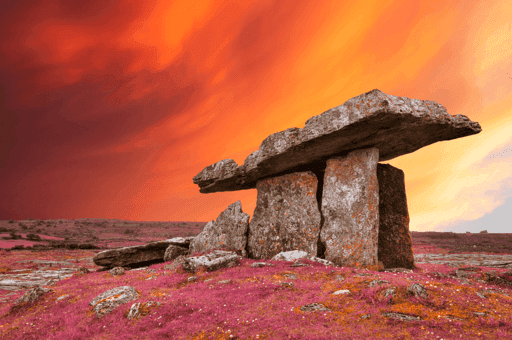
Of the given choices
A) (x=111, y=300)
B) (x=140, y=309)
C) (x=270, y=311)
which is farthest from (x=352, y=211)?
(x=111, y=300)

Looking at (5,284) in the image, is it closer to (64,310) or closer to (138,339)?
(64,310)

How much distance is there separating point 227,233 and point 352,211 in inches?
309

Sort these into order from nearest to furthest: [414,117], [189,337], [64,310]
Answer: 1. [189,337]
2. [64,310]
3. [414,117]

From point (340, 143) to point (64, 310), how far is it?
42.4 ft

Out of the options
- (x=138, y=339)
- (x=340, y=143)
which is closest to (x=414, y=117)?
(x=340, y=143)

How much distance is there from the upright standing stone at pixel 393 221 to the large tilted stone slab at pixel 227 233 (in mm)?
7859

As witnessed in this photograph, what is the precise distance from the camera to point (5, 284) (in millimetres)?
15867

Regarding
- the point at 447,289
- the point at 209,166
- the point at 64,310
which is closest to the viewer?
the point at 447,289

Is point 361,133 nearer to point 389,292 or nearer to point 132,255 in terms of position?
point 389,292

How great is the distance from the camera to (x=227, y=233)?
703 inches

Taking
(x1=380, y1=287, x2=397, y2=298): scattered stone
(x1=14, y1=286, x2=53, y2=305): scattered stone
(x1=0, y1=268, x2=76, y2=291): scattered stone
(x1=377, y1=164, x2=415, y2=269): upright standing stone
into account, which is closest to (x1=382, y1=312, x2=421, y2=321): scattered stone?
(x1=380, y1=287, x2=397, y2=298): scattered stone

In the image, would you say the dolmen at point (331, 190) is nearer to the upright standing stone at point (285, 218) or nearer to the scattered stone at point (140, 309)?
the upright standing stone at point (285, 218)

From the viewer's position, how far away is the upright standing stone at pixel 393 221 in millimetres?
15422

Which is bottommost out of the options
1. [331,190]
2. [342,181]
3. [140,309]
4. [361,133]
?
[140,309]
